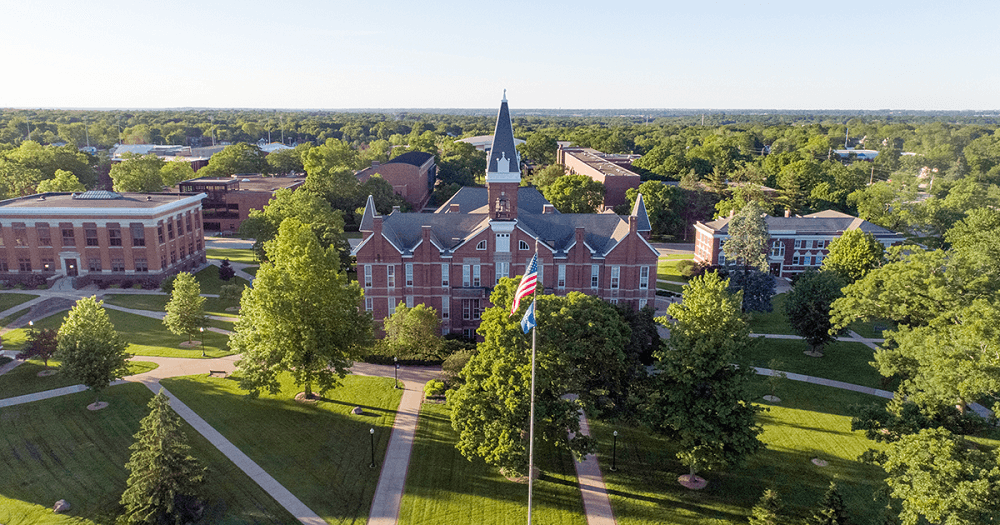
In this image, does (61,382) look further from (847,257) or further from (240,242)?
(847,257)

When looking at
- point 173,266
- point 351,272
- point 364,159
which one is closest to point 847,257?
point 351,272

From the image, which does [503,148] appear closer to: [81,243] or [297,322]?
[297,322]

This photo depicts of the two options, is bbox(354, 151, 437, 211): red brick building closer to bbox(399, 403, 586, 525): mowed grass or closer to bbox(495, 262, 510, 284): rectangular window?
bbox(495, 262, 510, 284): rectangular window

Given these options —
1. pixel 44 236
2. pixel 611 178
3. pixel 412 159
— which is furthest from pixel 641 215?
pixel 412 159

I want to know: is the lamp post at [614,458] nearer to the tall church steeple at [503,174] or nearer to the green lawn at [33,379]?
the tall church steeple at [503,174]

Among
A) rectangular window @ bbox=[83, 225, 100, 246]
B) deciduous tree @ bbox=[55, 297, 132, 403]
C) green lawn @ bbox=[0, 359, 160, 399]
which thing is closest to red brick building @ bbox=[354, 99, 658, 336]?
green lawn @ bbox=[0, 359, 160, 399]

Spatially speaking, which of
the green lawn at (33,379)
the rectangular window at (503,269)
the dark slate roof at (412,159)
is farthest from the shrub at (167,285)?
the dark slate roof at (412,159)

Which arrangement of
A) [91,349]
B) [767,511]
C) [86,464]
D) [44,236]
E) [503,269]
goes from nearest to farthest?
1. [767,511]
2. [86,464]
3. [91,349]
4. [503,269]
5. [44,236]
